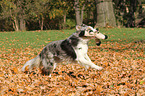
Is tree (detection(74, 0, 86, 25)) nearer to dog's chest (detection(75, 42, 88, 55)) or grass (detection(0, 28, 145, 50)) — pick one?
grass (detection(0, 28, 145, 50))

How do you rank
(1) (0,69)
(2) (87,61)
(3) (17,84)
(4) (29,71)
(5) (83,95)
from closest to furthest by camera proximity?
1. (5) (83,95)
2. (2) (87,61)
3. (3) (17,84)
4. (4) (29,71)
5. (1) (0,69)

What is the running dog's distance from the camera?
462cm

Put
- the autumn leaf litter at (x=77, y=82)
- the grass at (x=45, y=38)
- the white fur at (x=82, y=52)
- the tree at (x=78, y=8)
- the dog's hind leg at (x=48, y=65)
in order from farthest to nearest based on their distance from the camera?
the tree at (x=78, y=8), the grass at (x=45, y=38), the dog's hind leg at (x=48, y=65), the white fur at (x=82, y=52), the autumn leaf litter at (x=77, y=82)

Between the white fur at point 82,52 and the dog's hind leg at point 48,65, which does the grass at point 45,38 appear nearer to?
the dog's hind leg at point 48,65

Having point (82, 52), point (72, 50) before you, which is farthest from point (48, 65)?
point (82, 52)

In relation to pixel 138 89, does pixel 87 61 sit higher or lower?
higher

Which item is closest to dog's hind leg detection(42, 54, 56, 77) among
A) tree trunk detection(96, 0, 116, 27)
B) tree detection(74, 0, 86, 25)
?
tree detection(74, 0, 86, 25)

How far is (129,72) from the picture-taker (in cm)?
598

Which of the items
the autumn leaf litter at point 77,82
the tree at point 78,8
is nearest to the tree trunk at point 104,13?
the tree at point 78,8

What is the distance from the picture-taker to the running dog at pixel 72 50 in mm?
4625

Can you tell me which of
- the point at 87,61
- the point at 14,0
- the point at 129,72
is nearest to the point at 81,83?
the point at 87,61

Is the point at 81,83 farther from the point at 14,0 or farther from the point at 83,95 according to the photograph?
the point at 14,0

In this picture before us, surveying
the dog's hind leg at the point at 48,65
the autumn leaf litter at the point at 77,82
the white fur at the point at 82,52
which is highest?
the white fur at the point at 82,52

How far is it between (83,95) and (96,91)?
0.97 feet
